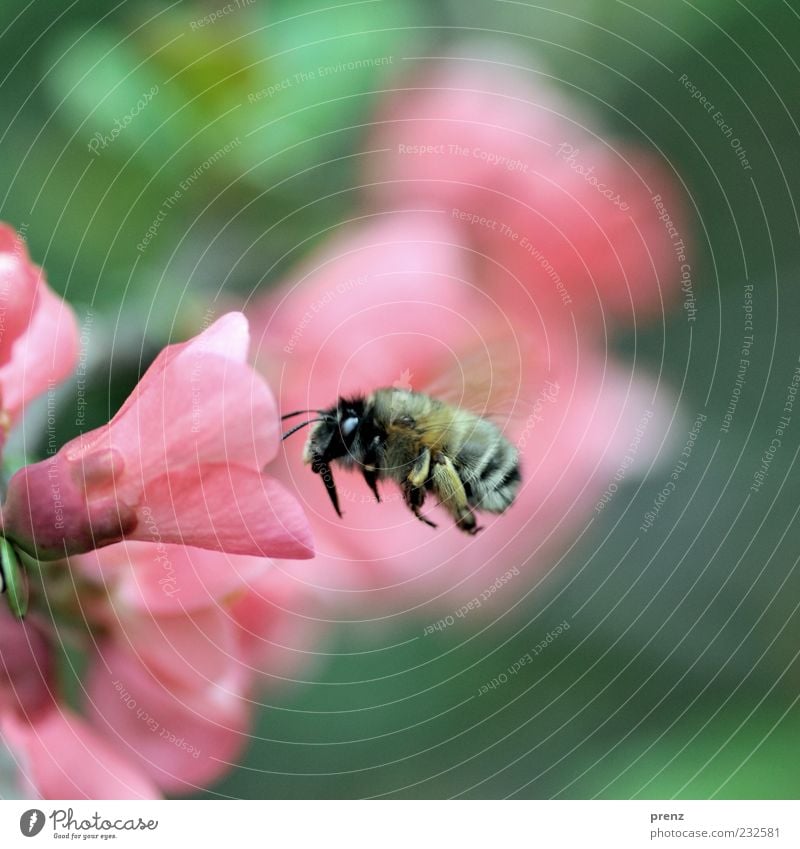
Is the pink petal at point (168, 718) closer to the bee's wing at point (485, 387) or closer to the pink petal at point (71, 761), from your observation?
the pink petal at point (71, 761)

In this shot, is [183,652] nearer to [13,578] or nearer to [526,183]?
[13,578]

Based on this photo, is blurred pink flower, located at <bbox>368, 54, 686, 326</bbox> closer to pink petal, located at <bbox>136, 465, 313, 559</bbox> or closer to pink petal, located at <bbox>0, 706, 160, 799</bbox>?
pink petal, located at <bbox>136, 465, 313, 559</bbox>

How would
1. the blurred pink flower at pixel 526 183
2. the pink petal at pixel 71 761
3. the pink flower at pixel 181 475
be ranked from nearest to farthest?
the pink flower at pixel 181 475
the pink petal at pixel 71 761
the blurred pink flower at pixel 526 183

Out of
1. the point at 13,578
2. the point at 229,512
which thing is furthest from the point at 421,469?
the point at 13,578

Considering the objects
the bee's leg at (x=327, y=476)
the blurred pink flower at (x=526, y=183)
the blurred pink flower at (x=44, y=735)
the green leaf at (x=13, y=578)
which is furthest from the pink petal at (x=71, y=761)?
the blurred pink flower at (x=526, y=183)

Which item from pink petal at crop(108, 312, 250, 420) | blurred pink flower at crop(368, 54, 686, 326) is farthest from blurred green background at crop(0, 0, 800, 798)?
pink petal at crop(108, 312, 250, 420)
